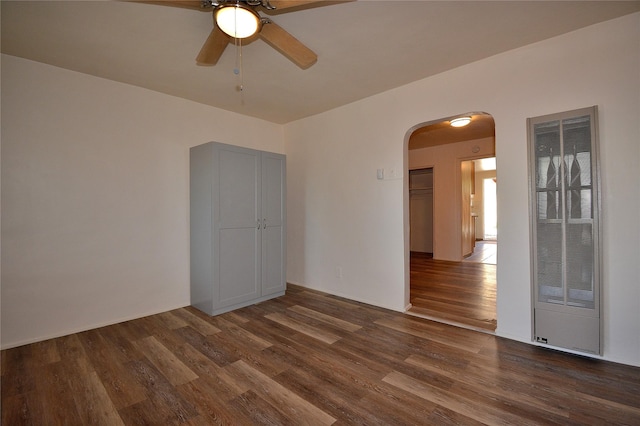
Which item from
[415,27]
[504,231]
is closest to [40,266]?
[415,27]

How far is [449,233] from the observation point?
630 centimetres

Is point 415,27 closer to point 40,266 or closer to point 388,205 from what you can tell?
point 388,205

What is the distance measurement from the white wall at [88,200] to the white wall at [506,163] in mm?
1954

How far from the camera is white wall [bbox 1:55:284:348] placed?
250cm

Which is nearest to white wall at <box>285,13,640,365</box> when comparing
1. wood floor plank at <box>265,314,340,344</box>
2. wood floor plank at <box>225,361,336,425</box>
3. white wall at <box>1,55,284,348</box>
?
wood floor plank at <box>265,314,340,344</box>

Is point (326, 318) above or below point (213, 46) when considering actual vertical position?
below

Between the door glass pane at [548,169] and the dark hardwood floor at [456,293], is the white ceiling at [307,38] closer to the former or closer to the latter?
the door glass pane at [548,169]

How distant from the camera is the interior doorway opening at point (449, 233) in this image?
3374 mm

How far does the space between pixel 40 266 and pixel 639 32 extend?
17.3 ft

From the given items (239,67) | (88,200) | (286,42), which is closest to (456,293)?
(286,42)

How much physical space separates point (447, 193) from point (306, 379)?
552 centimetres

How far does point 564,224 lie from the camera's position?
89.1 inches

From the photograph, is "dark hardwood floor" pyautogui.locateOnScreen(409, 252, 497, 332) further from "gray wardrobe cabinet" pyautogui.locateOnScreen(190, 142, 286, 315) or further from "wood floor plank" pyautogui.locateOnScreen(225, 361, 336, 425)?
"gray wardrobe cabinet" pyautogui.locateOnScreen(190, 142, 286, 315)

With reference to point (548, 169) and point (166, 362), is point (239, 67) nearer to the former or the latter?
point (166, 362)
